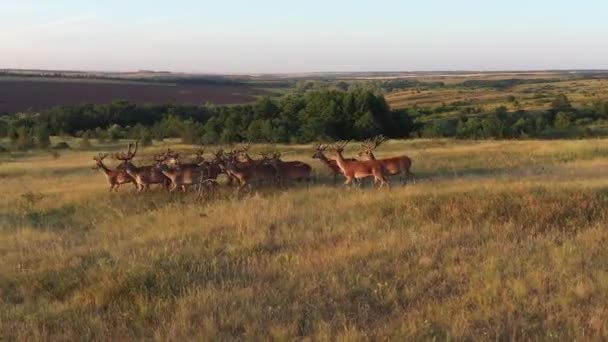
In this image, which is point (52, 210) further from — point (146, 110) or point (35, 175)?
point (146, 110)

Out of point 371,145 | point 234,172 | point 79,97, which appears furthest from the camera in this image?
point 79,97

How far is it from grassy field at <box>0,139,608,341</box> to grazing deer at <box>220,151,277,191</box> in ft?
6.21

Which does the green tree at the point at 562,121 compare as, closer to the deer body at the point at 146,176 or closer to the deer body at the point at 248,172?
the deer body at the point at 248,172

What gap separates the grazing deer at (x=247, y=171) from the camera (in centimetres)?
1805

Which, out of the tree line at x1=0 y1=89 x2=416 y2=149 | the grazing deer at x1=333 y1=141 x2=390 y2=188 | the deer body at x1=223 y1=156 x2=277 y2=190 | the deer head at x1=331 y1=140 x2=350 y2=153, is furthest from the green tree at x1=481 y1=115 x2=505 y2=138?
the deer body at x1=223 y1=156 x2=277 y2=190

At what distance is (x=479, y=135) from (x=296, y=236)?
133 ft

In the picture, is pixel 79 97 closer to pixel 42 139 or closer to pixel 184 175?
pixel 42 139

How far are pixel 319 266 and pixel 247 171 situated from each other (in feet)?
31.6

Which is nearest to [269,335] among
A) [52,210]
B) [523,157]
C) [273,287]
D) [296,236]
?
[273,287]

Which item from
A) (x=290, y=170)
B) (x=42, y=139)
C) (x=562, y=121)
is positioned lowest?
(x=562, y=121)

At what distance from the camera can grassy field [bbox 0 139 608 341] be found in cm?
672

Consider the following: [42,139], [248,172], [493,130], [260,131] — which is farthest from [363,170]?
[42,139]

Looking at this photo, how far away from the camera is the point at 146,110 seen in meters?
81.1

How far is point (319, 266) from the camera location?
8.80 m
